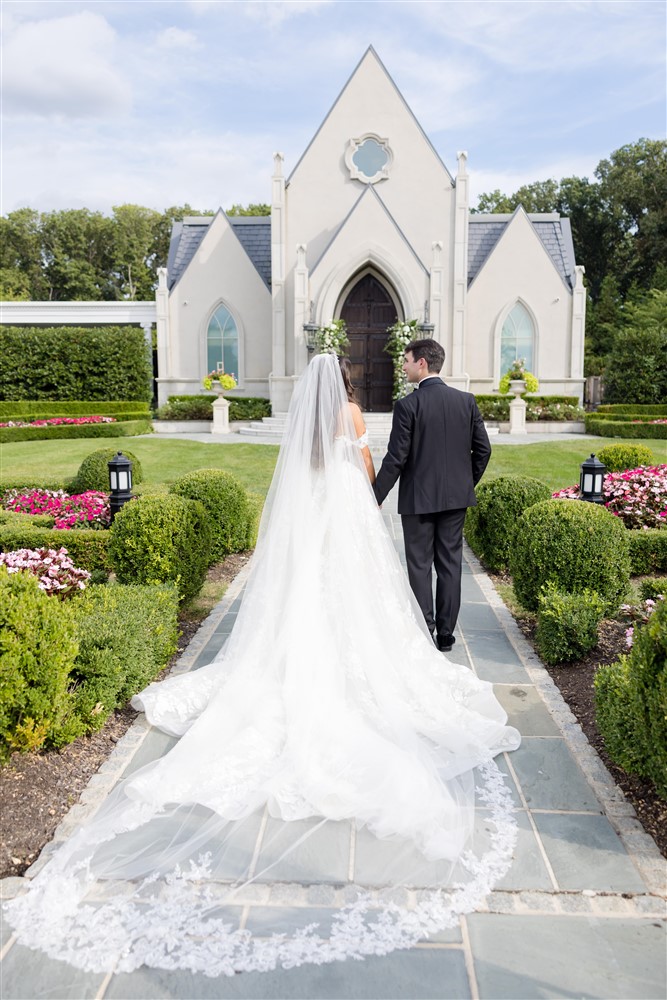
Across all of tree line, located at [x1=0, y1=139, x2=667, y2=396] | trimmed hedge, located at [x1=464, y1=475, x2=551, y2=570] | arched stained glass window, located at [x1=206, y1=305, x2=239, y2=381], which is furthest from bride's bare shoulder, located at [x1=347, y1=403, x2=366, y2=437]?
tree line, located at [x1=0, y1=139, x2=667, y2=396]

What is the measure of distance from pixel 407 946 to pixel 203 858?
96 centimetres

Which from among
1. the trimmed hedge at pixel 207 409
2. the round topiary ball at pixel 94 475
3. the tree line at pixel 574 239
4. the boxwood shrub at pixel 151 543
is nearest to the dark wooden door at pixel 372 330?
the trimmed hedge at pixel 207 409

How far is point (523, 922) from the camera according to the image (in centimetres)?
270

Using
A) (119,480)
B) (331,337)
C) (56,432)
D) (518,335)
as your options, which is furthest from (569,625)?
(518,335)

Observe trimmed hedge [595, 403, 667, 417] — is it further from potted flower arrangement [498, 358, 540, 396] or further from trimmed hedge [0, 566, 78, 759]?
trimmed hedge [0, 566, 78, 759]

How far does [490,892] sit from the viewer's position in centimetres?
287

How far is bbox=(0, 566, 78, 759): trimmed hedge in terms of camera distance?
3.63m

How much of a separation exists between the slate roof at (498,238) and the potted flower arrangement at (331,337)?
5.87 metres

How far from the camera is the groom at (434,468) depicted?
5465mm

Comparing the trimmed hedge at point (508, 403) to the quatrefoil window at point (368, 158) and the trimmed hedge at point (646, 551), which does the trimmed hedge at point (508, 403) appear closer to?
the quatrefoil window at point (368, 158)

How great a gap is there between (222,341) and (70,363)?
5.25m

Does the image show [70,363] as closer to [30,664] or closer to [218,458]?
[218,458]

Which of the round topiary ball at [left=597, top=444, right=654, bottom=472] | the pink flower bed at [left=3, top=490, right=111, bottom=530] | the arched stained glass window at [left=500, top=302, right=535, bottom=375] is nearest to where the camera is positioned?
the pink flower bed at [left=3, top=490, right=111, bottom=530]

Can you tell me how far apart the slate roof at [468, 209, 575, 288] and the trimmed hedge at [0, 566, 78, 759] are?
Answer: 78.3 feet
